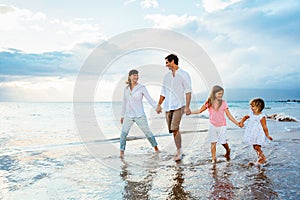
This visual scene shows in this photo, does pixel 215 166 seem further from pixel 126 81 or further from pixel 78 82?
pixel 78 82

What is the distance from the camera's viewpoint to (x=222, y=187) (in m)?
3.98

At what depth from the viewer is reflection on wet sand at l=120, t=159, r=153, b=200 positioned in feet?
12.1

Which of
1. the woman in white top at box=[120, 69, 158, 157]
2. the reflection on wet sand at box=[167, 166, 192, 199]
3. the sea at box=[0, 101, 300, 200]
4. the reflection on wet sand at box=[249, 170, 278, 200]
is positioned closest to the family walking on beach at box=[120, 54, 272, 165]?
the woman in white top at box=[120, 69, 158, 157]

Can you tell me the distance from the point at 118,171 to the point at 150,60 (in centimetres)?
363

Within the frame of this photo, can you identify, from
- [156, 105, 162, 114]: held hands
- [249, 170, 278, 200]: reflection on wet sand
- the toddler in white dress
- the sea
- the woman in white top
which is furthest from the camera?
the woman in white top

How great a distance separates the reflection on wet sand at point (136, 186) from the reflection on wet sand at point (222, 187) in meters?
0.97

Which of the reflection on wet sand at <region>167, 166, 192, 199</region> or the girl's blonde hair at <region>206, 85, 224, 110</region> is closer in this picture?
the reflection on wet sand at <region>167, 166, 192, 199</region>

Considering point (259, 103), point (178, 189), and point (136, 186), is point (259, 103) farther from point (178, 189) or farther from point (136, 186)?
point (136, 186)

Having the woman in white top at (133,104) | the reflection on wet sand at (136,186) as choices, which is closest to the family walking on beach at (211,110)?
the woman in white top at (133,104)

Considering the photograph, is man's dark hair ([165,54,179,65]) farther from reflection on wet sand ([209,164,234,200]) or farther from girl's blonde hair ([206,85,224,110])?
reflection on wet sand ([209,164,234,200])

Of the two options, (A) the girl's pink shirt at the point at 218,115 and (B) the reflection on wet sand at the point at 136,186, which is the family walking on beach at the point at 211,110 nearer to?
(A) the girl's pink shirt at the point at 218,115

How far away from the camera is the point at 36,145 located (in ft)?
28.9

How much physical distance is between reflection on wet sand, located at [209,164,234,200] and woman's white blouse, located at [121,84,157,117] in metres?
2.64

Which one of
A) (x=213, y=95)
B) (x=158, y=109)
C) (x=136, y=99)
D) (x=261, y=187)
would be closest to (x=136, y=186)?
(x=261, y=187)
